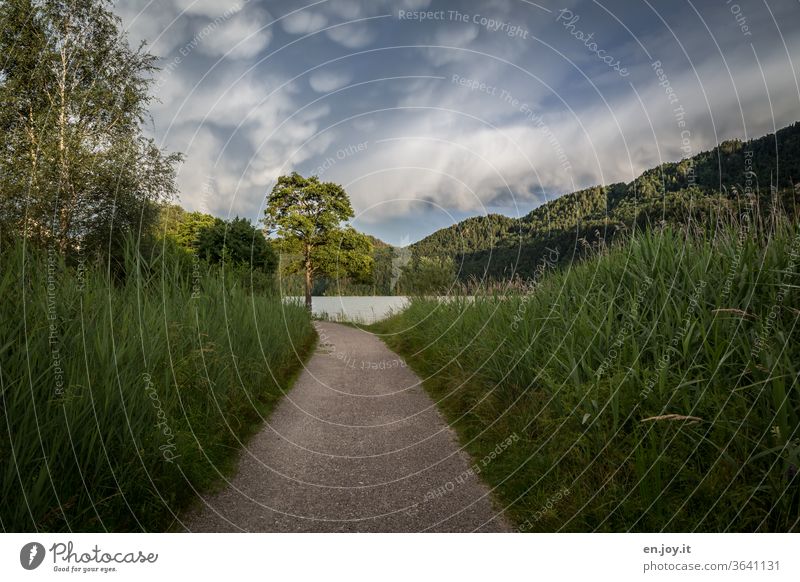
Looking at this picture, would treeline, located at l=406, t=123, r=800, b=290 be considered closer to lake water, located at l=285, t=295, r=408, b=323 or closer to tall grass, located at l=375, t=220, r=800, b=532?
tall grass, located at l=375, t=220, r=800, b=532

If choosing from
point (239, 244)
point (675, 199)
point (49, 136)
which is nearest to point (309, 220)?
point (239, 244)

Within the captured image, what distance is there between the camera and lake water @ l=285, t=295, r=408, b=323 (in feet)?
81.8

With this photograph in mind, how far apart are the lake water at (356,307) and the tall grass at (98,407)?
57.2 feet

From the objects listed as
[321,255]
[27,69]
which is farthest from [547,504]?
[321,255]

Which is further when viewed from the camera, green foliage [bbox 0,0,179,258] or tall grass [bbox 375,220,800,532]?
green foliage [bbox 0,0,179,258]

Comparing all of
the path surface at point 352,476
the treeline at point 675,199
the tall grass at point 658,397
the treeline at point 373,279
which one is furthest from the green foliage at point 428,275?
the tall grass at point 658,397

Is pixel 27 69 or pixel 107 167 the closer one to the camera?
pixel 27 69

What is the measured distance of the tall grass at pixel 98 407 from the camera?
226cm

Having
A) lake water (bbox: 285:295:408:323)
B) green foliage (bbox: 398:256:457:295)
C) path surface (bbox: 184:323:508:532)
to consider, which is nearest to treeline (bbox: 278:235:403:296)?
lake water (bbox: 285:295:408:323)

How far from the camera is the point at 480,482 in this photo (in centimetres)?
379
